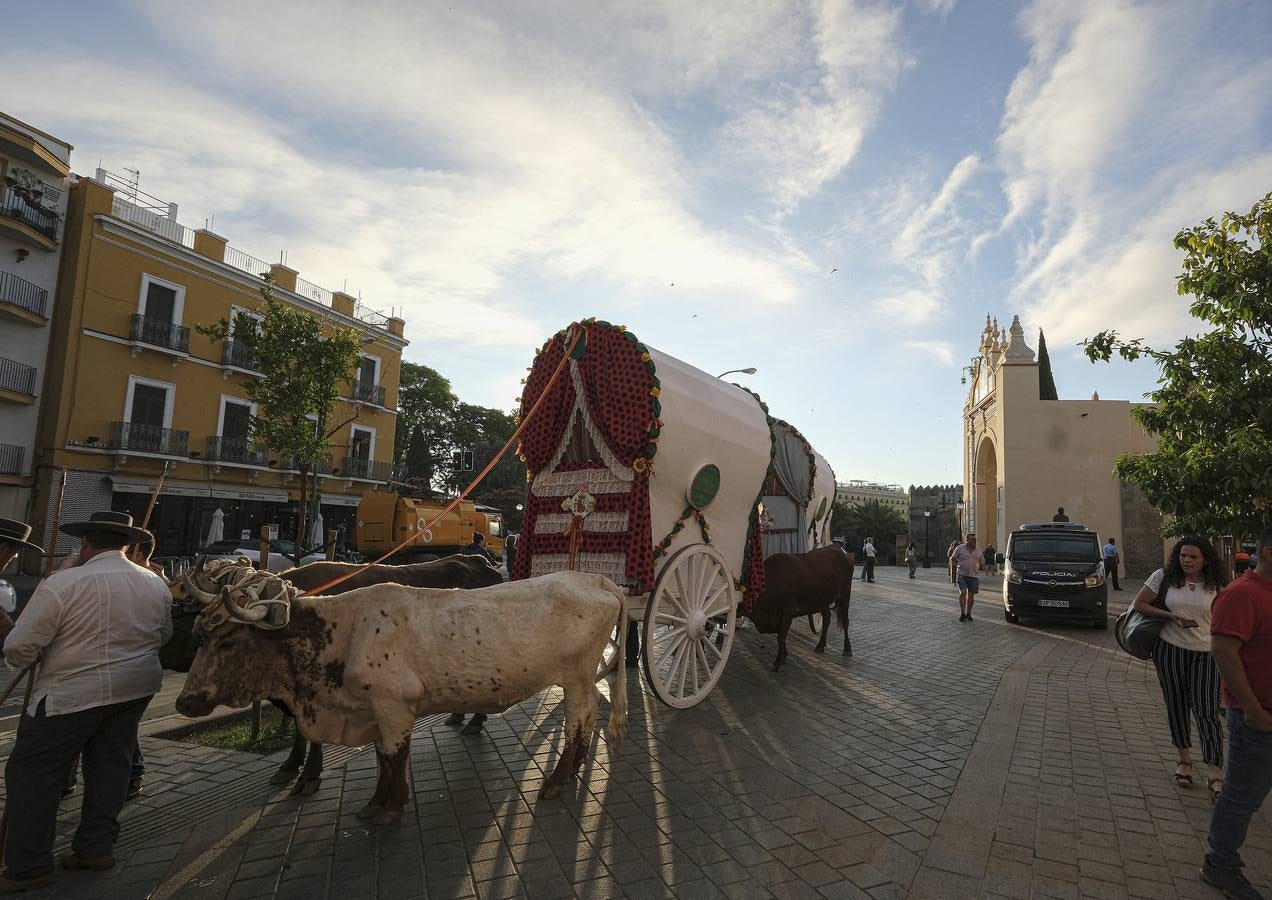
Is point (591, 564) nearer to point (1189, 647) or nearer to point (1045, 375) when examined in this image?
point (1189, 647)

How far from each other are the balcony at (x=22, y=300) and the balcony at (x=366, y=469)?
11.2 metres

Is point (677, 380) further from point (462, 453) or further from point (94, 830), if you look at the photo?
point (462, 453)

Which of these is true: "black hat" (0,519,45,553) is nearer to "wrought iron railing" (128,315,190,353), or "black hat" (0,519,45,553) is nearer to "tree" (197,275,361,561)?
"tree" (197,275,361,561)

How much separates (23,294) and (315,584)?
73.2 ft

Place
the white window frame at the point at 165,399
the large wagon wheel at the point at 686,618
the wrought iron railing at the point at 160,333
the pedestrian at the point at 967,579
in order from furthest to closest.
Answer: the white window frame at the point at 165,399
the wrought iron railing at the point at 160,333
the pedestrian at the point at 967,579
the large wagon wheel at the point at 686,618

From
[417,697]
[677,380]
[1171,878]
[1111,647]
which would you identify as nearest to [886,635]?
[1111,647]

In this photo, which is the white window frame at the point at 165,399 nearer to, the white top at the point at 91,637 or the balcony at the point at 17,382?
the balcony at the point at 17,382

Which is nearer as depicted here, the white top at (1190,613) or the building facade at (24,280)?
the white top at (1190,613)

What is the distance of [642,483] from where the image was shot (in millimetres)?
5891

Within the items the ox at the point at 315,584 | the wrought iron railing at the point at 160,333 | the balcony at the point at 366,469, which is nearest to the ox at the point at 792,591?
the ox at the point at 315,584

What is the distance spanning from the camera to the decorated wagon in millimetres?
5914

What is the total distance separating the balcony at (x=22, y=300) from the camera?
19844mm

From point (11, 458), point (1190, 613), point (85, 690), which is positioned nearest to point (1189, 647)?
point (1190, 613)

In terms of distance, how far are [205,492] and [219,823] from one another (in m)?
24.3
